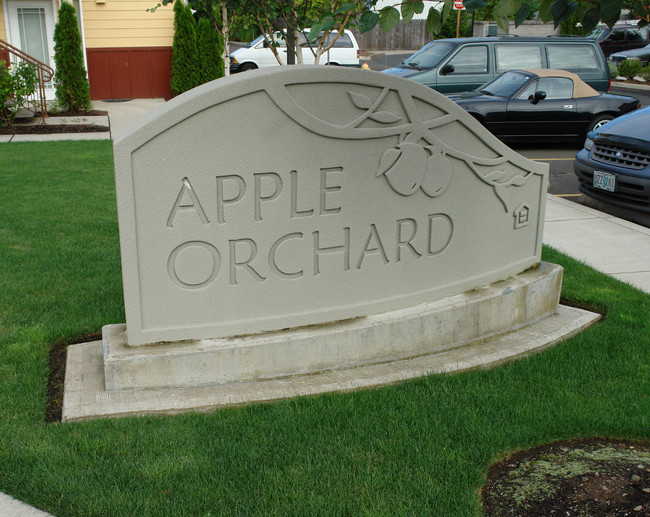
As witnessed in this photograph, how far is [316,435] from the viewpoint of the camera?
3.38 metres

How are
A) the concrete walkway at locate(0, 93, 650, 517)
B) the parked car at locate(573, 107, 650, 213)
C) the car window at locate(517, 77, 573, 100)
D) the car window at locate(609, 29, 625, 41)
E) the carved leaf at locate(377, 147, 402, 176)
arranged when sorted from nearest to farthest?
the carved leaf at locate(377, 147, 402, 176) → the concrete walkway at locate(0, 93, 650, 517) → the parked car at locate(573, 107, 650, 213) → the car window at locate(517, 77, 573, 100) → the car window at locate(609, 29, 625, 41)

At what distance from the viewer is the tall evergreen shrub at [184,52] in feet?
60.6

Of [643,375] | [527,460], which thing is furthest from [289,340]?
[643,375]

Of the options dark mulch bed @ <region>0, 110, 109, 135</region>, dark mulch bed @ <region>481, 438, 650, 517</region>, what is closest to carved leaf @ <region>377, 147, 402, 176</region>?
dark mulch bed @ <region>481, 438, 650, 517</region>

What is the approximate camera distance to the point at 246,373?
3.87m

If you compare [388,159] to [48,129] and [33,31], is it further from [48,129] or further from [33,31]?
[33,31]

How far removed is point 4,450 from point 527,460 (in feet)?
7.74

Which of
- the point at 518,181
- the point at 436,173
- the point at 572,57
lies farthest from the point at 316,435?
the point at 572,57

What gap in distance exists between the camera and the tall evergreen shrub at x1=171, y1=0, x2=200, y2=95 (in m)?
18.5

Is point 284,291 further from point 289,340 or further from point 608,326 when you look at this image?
point 608,326

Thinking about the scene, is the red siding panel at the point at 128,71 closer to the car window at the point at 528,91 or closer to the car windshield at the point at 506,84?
the car windshield at the point at 506,84

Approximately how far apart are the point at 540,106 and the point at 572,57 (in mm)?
2898

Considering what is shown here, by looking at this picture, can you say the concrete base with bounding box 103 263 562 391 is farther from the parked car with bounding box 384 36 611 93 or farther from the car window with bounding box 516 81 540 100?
the parked car with bounding box 384 36 611 93

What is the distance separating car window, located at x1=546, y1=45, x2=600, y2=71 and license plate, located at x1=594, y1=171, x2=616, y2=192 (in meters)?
7.27
